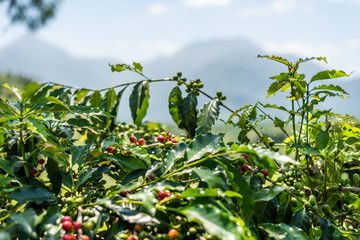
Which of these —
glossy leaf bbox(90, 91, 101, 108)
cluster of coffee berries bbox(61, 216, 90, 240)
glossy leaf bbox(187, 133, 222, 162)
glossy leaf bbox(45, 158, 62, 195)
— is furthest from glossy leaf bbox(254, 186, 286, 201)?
glossy leaf bbox(90, 91, 101, 108)

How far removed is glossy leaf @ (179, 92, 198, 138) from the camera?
109 cm

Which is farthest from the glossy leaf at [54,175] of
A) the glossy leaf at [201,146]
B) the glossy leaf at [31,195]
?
the glossy leaf at [201,146]

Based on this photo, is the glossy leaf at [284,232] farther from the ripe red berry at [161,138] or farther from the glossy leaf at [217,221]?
the ripe red berry at [161,138]

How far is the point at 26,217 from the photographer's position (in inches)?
20.5

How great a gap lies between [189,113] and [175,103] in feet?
0.28

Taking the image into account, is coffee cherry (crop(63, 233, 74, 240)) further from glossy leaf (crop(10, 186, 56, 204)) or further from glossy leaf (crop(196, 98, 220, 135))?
glossy leaf (crop(196, 98, 220, 135))

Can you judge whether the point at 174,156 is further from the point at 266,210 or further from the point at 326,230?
the point at 326,230

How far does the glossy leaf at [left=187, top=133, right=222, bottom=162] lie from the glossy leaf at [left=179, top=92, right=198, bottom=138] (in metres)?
0.42

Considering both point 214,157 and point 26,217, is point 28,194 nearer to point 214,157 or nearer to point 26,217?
point 26,217

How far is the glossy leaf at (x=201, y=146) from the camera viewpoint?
0.63 metres

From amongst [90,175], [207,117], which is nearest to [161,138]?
[207,117]

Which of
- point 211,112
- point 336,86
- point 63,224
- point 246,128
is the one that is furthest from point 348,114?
point 63,224

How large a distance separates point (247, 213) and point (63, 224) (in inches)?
12.3

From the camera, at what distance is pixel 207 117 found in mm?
995
